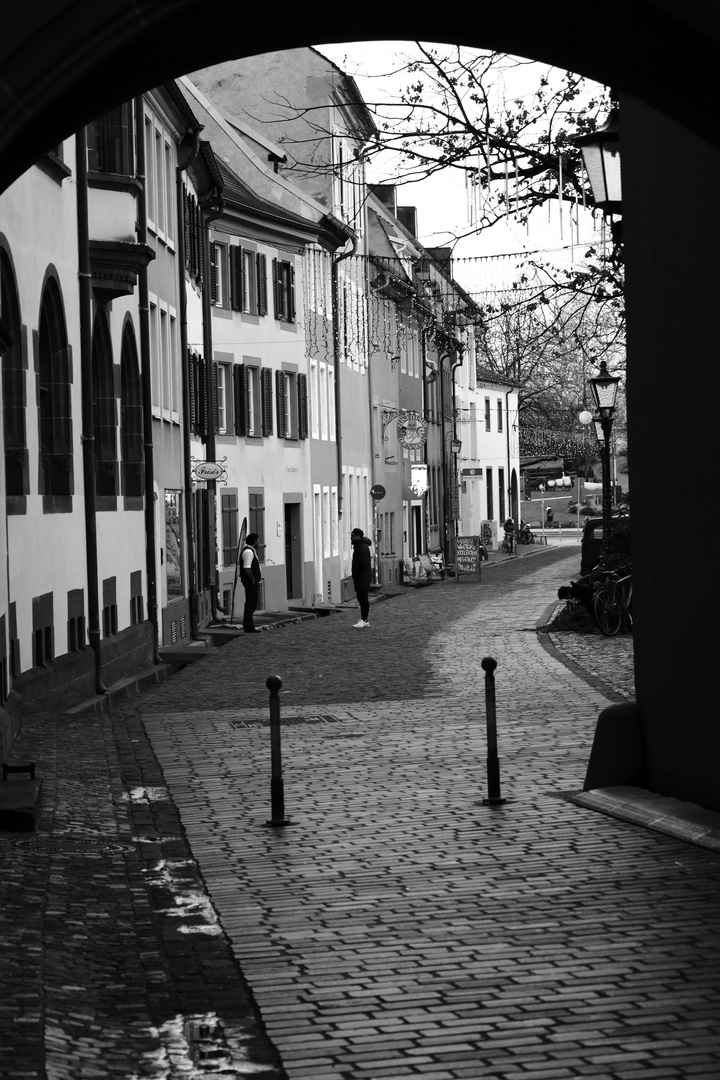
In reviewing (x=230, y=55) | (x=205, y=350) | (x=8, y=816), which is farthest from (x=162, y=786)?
(x=205, y=350)

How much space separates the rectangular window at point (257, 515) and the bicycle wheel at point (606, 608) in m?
15.3

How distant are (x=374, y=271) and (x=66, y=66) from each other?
57566 millimetres

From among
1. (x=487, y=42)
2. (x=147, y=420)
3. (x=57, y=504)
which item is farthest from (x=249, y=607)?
(x=487, y=42)

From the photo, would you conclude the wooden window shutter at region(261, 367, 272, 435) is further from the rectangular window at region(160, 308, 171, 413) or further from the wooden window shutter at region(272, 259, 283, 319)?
the rectangular window at region(160, 308, 171, 413)

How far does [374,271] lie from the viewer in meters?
63.2

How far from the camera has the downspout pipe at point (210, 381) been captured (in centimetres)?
3628

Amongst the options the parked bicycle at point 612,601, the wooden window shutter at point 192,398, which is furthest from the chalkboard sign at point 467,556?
the parked bicycle at point 612,601

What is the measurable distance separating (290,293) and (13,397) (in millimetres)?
29371

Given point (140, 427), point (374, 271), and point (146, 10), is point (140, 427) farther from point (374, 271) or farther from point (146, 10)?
point (374, 271)

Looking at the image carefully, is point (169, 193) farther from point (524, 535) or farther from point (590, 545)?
point (524, 535)

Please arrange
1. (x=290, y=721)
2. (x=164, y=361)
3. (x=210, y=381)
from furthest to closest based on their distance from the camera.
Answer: (x=210, y=381), (x=164, y=361), (x=290, y=721)

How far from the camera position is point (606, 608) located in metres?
28.5

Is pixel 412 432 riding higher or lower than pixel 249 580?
higher

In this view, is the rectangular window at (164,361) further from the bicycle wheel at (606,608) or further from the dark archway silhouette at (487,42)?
the dark archway silhouette at (487,42)
